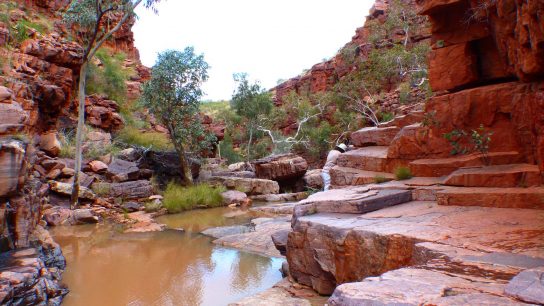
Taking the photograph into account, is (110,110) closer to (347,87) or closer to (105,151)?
(105,151)

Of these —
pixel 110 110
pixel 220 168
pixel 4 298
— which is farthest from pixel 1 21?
pixel 4 298

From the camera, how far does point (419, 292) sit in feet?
7.45

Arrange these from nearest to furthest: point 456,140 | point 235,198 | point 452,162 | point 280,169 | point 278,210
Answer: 1. point 452,162
2. point 456,140
3. point 278,210
4. point 235,198
5. point 280,169

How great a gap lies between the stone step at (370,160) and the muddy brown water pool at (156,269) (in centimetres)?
252

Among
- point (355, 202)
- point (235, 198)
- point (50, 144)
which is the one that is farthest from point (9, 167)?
point (235, 198)

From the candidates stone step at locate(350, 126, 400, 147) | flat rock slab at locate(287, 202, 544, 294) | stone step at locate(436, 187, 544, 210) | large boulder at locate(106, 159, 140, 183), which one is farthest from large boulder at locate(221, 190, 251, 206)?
stone step at locate(436, 187, 544, 210)

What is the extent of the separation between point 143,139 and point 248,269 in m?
13.4

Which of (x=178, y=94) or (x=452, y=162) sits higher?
(x=178, y=94)

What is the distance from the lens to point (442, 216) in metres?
4.12

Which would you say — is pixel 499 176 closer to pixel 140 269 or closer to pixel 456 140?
pixel 456 140

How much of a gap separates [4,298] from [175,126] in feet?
39.9

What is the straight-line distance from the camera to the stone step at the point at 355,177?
22.4ft

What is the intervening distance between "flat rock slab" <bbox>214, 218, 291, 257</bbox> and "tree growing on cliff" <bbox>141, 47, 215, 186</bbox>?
7.23m

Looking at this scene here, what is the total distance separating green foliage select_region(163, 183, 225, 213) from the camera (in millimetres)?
12855
